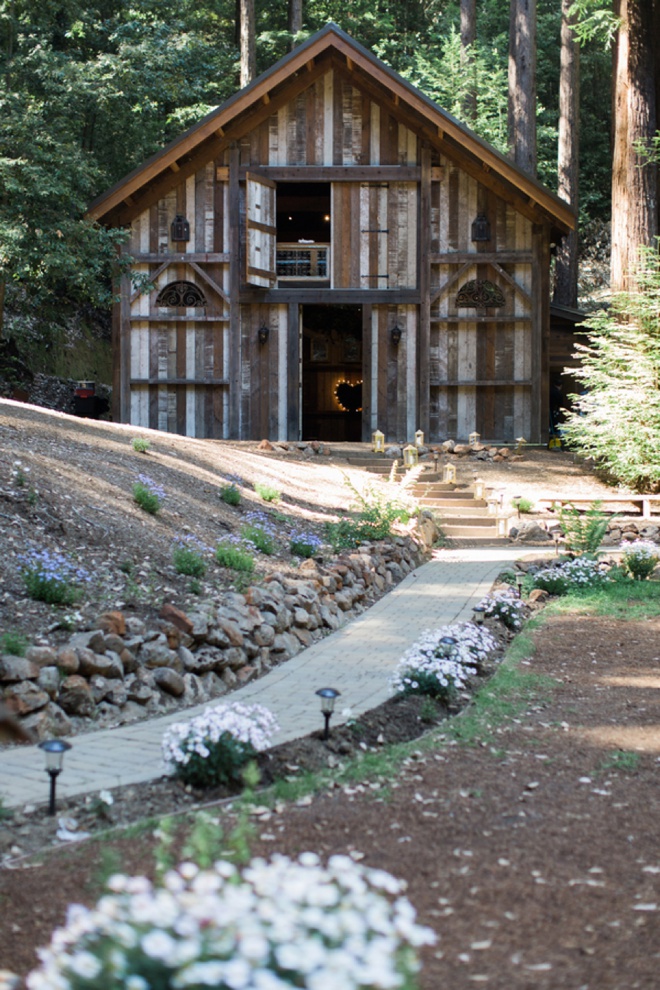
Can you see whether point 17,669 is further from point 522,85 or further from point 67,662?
point 522,85

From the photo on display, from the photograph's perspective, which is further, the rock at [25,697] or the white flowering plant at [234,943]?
the rock at [25,697]

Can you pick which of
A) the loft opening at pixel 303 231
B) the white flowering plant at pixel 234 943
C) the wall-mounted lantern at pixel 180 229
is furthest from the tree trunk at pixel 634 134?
the white flowering plant at pixel 234 943

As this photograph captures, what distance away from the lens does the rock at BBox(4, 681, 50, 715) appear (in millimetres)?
5449

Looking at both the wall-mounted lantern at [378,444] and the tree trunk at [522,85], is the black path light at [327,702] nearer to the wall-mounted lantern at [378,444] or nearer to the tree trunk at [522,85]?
the wall-mounted lantern at [378,444]

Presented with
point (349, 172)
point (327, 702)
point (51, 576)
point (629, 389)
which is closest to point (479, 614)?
point (51, 576)

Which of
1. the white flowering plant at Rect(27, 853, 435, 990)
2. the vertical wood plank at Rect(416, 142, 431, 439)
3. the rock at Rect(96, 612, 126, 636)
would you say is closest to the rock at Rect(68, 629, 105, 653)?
the rock at Rect(96, 612, 126, 636)

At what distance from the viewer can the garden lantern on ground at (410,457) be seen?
678 inches

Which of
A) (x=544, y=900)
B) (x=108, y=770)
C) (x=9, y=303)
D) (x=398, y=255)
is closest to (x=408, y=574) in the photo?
(x=108, y=770)

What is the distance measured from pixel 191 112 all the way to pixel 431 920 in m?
24.1

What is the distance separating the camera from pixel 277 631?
7781 millimetres

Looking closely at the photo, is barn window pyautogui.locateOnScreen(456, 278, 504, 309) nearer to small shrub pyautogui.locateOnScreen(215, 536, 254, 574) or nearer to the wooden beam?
the wooden beam

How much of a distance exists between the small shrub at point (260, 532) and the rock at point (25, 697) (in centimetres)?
429

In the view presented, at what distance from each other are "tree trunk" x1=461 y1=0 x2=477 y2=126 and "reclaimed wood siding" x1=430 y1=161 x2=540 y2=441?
10332 millimetres

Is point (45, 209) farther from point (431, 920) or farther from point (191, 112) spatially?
point (431, 920)
